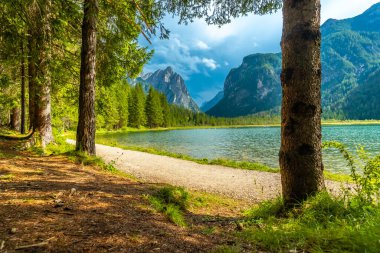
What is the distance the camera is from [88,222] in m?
3.32

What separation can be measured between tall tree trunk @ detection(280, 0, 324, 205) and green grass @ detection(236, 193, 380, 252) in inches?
13.4

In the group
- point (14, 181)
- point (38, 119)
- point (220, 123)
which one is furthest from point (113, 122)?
point (220, 123)

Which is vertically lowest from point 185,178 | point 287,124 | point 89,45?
point 185,178

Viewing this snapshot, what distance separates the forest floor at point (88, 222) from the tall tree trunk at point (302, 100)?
148 centimetres

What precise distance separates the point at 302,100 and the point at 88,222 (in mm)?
3704

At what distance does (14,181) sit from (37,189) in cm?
89

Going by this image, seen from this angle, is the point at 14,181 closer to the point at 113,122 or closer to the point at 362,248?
the point at 362,248

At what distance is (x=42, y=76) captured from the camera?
955 cm

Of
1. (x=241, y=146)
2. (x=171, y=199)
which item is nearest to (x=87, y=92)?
(x=171, y=199)

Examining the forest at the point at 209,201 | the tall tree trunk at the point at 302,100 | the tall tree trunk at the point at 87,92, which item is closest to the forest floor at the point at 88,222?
the forest at the point at 209,201

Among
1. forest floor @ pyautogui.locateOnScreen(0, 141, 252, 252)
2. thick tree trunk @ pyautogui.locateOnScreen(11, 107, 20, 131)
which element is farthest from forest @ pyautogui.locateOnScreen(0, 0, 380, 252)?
thick tree trunk @ pyautogui.locateOnScreen(11, 107, 20, 131)

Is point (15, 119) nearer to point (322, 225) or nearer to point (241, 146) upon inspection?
point (241, 146)

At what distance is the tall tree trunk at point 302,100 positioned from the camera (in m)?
4.36

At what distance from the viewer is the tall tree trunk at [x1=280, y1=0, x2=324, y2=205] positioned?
4.36 meters
